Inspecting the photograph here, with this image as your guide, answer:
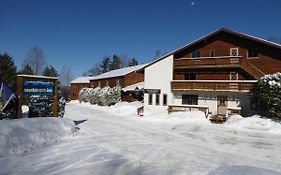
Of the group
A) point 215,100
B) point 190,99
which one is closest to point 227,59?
point 215,100

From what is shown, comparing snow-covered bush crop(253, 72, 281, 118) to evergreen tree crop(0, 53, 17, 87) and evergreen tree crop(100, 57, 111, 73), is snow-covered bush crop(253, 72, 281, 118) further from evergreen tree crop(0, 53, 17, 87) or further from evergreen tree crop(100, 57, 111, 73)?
evergreen tree crop(100, 57, 111, 73)

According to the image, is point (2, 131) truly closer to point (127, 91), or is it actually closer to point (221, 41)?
point (221, 41)

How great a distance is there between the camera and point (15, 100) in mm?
15914

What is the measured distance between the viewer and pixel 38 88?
16906mm

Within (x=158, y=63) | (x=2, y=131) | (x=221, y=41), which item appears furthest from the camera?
(x=158, y=63)

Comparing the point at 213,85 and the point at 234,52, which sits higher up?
the point at 234,52

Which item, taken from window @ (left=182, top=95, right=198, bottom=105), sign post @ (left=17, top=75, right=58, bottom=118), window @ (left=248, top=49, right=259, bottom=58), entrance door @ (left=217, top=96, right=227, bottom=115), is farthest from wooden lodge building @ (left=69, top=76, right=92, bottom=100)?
sign post @ (left=17, top=75, right=58, bottom=118)

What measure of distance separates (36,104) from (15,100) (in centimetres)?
177

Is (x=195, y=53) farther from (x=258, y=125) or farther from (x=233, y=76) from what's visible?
(x=258, y=125)

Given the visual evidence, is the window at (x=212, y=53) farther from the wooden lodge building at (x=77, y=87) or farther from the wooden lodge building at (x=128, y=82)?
the wooden lodge building at (x=77, y=87)

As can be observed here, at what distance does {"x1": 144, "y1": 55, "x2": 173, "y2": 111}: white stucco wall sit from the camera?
33062 millimetres

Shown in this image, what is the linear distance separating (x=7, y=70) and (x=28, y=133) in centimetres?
2738

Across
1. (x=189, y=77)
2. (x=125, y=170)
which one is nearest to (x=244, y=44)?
(x=189, y=77)

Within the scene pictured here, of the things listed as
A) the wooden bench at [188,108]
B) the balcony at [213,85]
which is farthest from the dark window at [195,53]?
the wooden bench at [188,108]
